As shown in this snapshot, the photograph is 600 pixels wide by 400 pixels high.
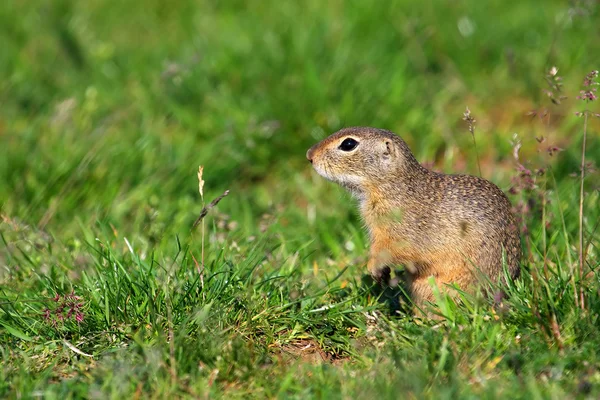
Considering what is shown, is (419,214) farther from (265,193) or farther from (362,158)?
(265,193)

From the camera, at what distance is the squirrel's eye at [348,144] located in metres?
4.66

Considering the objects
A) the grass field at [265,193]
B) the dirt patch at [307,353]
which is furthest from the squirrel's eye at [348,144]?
the dirt patch at [307,353]

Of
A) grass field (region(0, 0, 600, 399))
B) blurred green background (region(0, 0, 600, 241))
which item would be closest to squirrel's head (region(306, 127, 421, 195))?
grass field (region(0, 0, 600, 399))

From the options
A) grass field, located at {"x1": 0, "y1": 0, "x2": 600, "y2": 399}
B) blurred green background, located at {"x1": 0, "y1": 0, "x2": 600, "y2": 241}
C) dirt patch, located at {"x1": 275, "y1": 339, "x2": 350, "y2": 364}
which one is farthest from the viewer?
blurred green background, located at {"x1": 0, "y1": 0, "x2": 600, "y2": 241}

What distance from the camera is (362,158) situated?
462 centimetres

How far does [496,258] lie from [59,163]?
3.24 m

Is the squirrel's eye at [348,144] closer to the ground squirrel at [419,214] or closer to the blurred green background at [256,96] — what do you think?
the ground squirrel at [419,214]

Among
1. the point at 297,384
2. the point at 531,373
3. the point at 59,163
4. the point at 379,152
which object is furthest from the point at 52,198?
the point at 531,373

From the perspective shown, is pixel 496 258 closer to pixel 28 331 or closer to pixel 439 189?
pixel 439 189

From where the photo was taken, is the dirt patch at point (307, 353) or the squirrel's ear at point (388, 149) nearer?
the dirt patch at point (307, 353)

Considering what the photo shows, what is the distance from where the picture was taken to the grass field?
361 cm

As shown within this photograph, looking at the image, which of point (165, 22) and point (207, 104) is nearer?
point (207, 104)

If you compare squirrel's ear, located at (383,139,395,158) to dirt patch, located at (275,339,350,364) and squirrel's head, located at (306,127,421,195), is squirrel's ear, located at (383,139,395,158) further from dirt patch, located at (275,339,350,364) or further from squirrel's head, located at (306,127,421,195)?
dirt patch, located at (275,339,350,364)

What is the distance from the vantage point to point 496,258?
13.9ft
